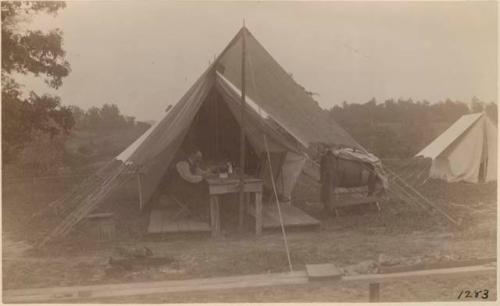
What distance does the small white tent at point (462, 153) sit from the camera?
778 centimetres

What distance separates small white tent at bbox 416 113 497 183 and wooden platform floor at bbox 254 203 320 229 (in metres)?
2.82

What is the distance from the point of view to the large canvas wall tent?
5.40 m

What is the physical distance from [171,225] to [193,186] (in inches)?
29.9

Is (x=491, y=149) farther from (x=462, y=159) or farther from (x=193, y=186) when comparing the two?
(x=193, y=186)

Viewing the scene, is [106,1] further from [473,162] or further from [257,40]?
[473,162]

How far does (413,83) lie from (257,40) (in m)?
1.78

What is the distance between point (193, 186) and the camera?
6574 millimetres

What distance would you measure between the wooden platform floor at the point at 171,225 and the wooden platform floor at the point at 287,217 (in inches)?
28.8

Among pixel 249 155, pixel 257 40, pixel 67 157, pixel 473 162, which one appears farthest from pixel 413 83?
pixel 67 157

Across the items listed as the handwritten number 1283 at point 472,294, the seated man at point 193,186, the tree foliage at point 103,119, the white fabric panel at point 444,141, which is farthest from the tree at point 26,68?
the white fabric panel at point 444,141

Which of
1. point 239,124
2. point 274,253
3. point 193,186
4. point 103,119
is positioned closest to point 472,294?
point 274,253

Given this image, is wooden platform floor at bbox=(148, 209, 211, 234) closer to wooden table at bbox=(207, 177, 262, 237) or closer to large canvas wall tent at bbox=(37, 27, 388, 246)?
wooden table at bbox=(207, 177, 262, 237)

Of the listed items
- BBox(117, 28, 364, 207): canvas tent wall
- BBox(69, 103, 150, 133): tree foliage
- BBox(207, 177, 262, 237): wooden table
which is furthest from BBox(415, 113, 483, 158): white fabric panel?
BBox(69, 103, 150, 133): tree foliage

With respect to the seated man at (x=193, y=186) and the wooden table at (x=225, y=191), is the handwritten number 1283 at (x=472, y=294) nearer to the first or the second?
the wooden table at (x=225, y=191)
